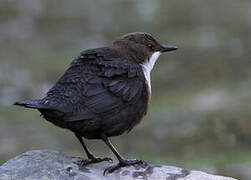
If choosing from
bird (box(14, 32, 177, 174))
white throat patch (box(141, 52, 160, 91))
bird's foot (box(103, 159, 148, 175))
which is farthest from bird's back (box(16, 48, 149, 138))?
bird's foot (box(103, 159, 148, 175))

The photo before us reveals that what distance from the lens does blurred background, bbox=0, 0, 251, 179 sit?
9094 mm

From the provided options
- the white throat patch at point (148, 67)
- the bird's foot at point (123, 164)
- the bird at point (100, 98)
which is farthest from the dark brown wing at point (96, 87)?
the bird's foot at point (123, 164)

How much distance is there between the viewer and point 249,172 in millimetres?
8102

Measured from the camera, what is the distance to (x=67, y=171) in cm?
490

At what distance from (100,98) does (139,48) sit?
31.9 inches

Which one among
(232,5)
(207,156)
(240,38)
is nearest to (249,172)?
(207,156)

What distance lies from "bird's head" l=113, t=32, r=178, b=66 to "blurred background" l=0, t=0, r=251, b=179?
8.87ft

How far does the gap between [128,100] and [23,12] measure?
11.1 m

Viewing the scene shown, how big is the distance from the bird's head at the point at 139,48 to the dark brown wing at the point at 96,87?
0.54 ft

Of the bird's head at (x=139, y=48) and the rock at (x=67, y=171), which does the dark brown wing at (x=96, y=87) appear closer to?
the bird's head at (x=139, y=48)

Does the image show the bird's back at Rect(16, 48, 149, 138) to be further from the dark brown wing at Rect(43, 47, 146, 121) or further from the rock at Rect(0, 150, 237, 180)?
the rock at Rect(0, 150, 237, 180)

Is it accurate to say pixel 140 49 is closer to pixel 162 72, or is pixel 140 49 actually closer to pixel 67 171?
pixel 67 171

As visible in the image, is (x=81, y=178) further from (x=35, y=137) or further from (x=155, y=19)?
(x=155, y=19)

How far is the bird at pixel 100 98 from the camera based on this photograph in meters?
4.91
